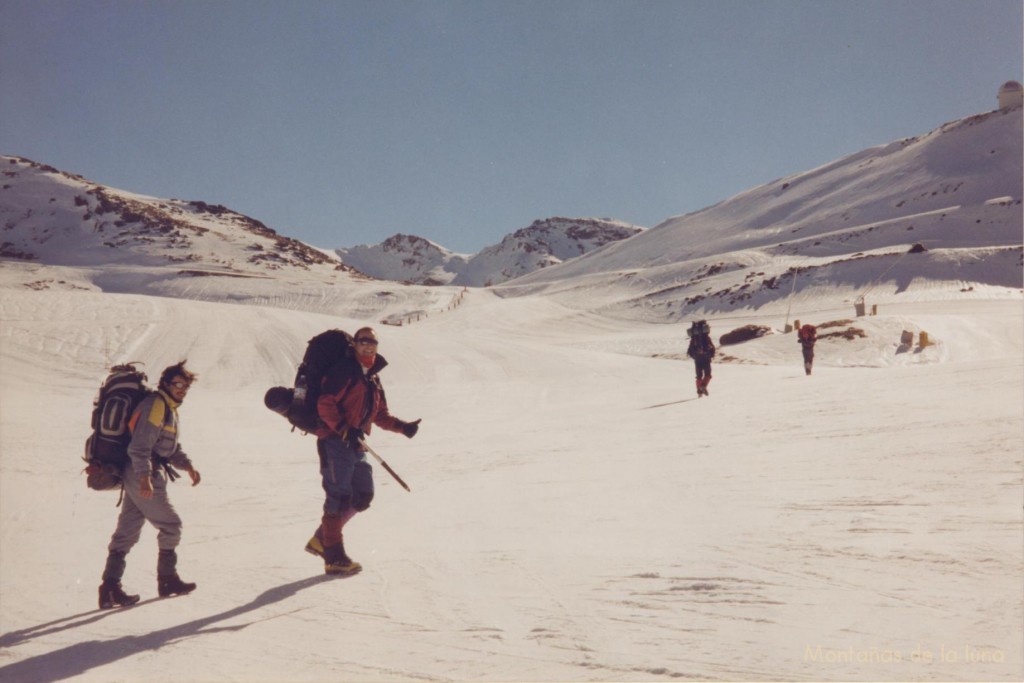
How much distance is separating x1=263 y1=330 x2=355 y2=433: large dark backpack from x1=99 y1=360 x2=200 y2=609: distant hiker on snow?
24.8 inches

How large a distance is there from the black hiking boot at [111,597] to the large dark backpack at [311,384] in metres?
1.58

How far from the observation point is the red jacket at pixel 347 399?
15.7 ft

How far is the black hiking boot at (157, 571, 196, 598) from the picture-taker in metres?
4.84

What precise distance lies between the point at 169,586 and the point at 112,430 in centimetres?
116

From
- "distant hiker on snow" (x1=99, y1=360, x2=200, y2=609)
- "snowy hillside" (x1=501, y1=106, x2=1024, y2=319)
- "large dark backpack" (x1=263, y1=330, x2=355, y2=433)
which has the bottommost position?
"distant hiker on snow" (x1=99, y1=360, x2=200, y2=609)

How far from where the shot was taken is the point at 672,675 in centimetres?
320

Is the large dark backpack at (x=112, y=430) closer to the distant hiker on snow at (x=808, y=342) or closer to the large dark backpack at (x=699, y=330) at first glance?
the large dark backpack at (x=699, y=330)

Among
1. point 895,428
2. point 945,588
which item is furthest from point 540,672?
point 895,428

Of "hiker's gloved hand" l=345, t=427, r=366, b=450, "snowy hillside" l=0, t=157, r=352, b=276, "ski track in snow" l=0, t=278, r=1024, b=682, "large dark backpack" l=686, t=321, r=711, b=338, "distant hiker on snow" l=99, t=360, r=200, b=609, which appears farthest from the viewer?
"snowy hillside" l=0, t=157, r=352, b=276

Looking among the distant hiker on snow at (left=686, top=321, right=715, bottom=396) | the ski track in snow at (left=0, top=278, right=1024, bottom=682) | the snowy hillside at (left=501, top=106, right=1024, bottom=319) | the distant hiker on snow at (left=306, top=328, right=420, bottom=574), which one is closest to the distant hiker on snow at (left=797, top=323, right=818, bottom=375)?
the distant hiker on snow at (left=686, top=321, right=715, bottom=396)

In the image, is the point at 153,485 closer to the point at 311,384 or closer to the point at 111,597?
the point at 111,597

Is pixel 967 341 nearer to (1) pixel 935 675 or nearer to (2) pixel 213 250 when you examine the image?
(1) pixel 935 675

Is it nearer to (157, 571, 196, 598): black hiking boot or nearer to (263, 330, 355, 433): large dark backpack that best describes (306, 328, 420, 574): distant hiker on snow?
(263, 330, 355, 433): large dark backpack

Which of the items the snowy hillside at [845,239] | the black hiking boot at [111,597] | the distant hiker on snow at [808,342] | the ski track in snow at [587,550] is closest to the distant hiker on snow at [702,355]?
the ski track in snow at [587,550]
